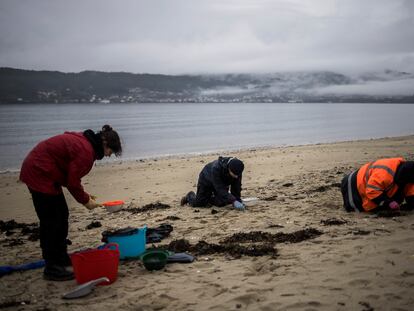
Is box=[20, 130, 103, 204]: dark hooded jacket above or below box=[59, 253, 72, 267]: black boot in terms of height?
above

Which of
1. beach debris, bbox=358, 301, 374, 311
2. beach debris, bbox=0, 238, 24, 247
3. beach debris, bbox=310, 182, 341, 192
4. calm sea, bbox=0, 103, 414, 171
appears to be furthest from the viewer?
calm sea, bbox=0, 103, 414, 171

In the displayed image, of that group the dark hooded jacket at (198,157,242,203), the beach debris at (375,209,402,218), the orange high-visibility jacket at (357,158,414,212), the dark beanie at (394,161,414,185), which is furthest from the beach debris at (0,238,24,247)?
the dark beanie at (394,161,414,185)

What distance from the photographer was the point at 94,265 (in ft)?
14.8

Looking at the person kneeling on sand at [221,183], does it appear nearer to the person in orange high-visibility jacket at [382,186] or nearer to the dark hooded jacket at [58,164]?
the person in orange high-visibility jacket at [382,186]

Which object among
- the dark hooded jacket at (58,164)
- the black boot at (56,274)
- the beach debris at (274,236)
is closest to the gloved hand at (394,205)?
the beach debris at (274,236)

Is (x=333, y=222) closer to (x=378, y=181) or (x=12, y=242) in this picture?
(x=378, y=181)

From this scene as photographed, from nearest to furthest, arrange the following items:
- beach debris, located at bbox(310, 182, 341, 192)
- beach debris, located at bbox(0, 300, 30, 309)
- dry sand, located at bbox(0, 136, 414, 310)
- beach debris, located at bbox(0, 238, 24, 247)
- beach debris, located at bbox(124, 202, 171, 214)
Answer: dry sand, located at bbox(0, 136, 414, 310)
beach debris, located at bbox(0, 300, 30, 309)
beach debris, located at bbox(0, 238, 24, 247)
beach debris, located at bbox(124, 202, 171, 214)
beach debris, located at bbox(310, 182, 341, 192)

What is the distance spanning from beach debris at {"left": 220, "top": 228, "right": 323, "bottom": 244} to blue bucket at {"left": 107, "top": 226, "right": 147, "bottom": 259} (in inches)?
52.5

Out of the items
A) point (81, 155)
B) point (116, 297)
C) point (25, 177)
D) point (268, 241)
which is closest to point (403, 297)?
point (268, 241)

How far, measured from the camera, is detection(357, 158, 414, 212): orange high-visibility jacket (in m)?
6.38

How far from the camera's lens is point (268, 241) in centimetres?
584

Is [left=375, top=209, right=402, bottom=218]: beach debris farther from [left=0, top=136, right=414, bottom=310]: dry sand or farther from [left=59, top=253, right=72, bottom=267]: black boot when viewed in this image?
[left=59, top=253, right=72, bottom=267]: black boot

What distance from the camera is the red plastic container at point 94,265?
450 cm

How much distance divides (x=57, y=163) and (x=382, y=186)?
5392 millimetres
